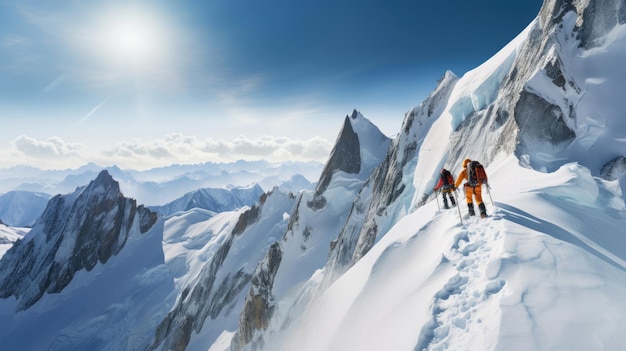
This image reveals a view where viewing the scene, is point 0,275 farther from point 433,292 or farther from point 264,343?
point 433,292

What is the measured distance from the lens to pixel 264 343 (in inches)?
1687

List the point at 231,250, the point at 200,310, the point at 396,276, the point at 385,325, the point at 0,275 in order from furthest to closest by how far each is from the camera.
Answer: the point at 0,275, the point at 231,250, the point at 200,310, the point at 396,276, the point at 385,325

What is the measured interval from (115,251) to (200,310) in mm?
69741

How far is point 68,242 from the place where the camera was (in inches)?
4857

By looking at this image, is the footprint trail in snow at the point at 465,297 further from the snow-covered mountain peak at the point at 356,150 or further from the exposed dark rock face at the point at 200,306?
the exposed dark rock face at the point at 200,306

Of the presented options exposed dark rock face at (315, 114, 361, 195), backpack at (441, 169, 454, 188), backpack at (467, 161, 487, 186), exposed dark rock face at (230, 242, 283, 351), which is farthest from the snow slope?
exposed dark rock face at (315, 114, 361, 195)

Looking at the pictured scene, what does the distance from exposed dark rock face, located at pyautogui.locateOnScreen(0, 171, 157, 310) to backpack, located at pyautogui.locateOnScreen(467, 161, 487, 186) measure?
14211 cm

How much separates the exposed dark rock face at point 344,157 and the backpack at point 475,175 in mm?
53387

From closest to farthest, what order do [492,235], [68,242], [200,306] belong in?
[492,235] < [200,306] < [68,242]

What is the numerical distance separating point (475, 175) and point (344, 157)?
57946 mm

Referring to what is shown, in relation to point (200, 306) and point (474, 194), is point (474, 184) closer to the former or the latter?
point (474, 194)

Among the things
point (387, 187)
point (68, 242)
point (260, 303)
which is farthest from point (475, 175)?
point (68, 242)

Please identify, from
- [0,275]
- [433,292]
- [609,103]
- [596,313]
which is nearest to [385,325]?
[433,292]

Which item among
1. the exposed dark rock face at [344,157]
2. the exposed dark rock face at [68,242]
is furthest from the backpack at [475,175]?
the exposed dark rock face at [68,242]
